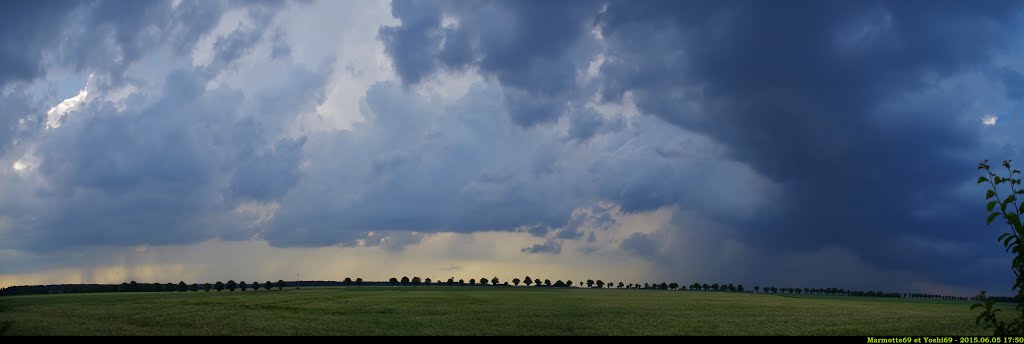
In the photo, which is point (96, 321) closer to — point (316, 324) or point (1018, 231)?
point (316, 324)

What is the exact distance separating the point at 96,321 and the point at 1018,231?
64.4 meters

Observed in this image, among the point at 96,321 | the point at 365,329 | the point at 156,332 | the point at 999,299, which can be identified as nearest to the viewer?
the point at 999,299

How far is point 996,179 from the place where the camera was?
8.72 meters

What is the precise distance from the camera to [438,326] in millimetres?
45719

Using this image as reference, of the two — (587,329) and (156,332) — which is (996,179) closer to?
(587,329)

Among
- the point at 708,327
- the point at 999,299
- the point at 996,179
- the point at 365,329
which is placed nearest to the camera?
the point at 996,179

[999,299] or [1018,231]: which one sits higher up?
[1018,231]

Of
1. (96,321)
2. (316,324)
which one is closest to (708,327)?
(316,324)
